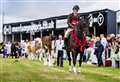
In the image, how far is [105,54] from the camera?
92.4 ft

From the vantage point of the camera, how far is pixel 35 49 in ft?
119

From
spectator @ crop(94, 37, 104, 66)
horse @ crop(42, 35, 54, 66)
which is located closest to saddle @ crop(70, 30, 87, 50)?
horse @ crop(42, 35, 54, 66)

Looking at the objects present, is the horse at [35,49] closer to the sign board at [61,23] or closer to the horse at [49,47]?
the horse at [49,47]

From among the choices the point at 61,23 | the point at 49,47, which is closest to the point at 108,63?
the point at 49,47

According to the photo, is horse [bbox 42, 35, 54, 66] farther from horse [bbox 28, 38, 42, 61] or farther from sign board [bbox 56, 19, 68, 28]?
sign board [bbox 56, 19, 68, 28]

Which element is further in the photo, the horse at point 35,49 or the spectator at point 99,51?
the horse at point 35,49

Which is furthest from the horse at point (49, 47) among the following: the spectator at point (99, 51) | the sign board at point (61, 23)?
the sign board at point (61, 23)

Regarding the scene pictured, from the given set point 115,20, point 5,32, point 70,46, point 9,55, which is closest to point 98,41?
point 70,46

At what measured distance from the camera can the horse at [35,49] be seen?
34.9 meters

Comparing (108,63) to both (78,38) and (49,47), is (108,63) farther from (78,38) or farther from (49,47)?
(78,38)

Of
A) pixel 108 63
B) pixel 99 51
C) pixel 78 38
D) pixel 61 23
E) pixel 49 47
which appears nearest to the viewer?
pixel 78 38

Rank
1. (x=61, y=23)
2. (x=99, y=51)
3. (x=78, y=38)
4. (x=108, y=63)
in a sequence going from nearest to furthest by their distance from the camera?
(x=78, y=38)
(x=108, y=63)
(x=99, y=51)
(x=61, y=23)

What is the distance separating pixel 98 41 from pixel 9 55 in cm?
2134

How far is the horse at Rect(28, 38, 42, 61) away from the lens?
34.9 metres
